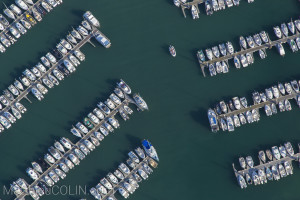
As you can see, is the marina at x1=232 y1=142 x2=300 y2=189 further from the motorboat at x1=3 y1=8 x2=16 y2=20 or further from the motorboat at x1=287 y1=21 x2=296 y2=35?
the motorboat at x1=3 y1=8 x2=16 y2=20

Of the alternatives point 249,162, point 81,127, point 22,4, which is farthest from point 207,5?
point 22,4

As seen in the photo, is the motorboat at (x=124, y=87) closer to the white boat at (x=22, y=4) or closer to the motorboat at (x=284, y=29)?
the white boat at (x=22, y=4)

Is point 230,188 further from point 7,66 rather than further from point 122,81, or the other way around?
point 7,66

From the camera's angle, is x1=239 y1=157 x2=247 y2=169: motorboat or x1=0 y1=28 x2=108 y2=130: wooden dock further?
x1=0 y1=28 x2=108 y2=130: wooden dock

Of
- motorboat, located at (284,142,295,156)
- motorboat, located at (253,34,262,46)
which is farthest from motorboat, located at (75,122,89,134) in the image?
motorboat, located at (284,142,295,156)

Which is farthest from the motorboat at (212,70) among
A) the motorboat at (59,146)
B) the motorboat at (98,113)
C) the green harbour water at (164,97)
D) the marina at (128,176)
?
the motorboat at (59,146)

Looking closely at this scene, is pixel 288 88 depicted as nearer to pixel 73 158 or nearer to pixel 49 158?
pixel 73 158
